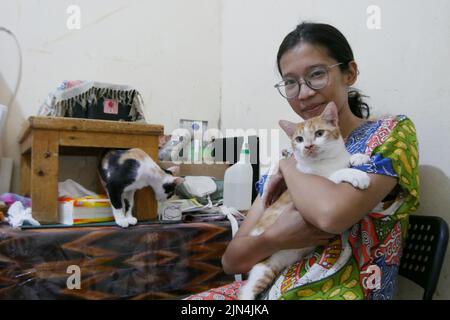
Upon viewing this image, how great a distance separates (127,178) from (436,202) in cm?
83

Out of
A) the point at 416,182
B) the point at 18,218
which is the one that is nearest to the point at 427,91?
the point at 416,182

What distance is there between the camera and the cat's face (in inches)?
30.7

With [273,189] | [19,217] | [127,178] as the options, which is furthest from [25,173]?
[273,189]

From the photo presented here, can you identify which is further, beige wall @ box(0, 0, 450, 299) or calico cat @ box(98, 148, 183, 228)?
calico cat @ box(98, 148, 183, 228)

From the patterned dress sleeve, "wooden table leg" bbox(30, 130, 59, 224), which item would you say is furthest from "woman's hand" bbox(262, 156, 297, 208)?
"wooden table leg" bbox(30, 130, 59, 224)

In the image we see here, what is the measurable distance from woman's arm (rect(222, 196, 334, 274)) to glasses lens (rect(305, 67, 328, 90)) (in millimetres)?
289

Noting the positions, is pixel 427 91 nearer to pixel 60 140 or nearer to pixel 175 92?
pixel 60 140

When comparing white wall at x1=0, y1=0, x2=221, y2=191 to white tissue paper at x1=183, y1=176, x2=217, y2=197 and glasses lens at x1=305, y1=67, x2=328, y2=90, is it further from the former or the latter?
glasses lens at x1=305, y1=67, x2=328, y2=90

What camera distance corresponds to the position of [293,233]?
29.7 inches

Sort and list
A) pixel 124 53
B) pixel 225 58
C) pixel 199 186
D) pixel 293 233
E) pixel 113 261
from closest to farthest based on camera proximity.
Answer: pixel 293 233, pixel 113 261, pixel 199 186, pixel 124 53, pixel 225 58

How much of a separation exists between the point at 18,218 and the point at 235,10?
149cm

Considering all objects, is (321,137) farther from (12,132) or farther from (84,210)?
(12,132)

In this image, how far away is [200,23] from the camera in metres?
2.00

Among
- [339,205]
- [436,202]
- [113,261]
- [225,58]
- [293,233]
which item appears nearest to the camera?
[339,205]
